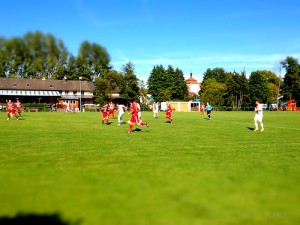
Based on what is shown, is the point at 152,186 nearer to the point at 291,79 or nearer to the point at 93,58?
the point at 93,58

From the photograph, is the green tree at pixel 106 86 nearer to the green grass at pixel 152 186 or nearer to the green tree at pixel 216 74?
the green tree at pixel 216 74

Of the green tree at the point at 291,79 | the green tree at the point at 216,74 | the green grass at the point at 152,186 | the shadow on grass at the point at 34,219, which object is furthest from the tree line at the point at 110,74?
the shadow on grass at the point at 34,219

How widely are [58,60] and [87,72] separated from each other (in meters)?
9.21

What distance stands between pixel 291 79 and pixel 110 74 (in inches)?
2202

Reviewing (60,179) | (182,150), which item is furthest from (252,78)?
(60,179)

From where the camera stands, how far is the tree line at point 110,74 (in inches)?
3209

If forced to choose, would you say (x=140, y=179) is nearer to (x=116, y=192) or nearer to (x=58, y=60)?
(x=116, y=192)

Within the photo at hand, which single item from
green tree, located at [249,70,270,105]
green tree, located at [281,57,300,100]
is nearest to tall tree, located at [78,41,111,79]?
green tree, located at [249,70,270,105]

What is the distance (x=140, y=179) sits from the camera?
731 centimetres

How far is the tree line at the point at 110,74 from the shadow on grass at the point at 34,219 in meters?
73.9

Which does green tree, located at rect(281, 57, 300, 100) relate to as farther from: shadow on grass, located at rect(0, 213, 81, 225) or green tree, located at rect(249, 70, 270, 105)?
shadow on grass, located at rect(0, 213, 81, 225)

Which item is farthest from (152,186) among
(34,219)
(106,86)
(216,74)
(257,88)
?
(216,74)

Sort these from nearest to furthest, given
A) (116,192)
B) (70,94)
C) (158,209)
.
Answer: (158,209)
(116,192)
(70,94)

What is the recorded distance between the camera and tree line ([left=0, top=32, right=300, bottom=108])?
267 ft
